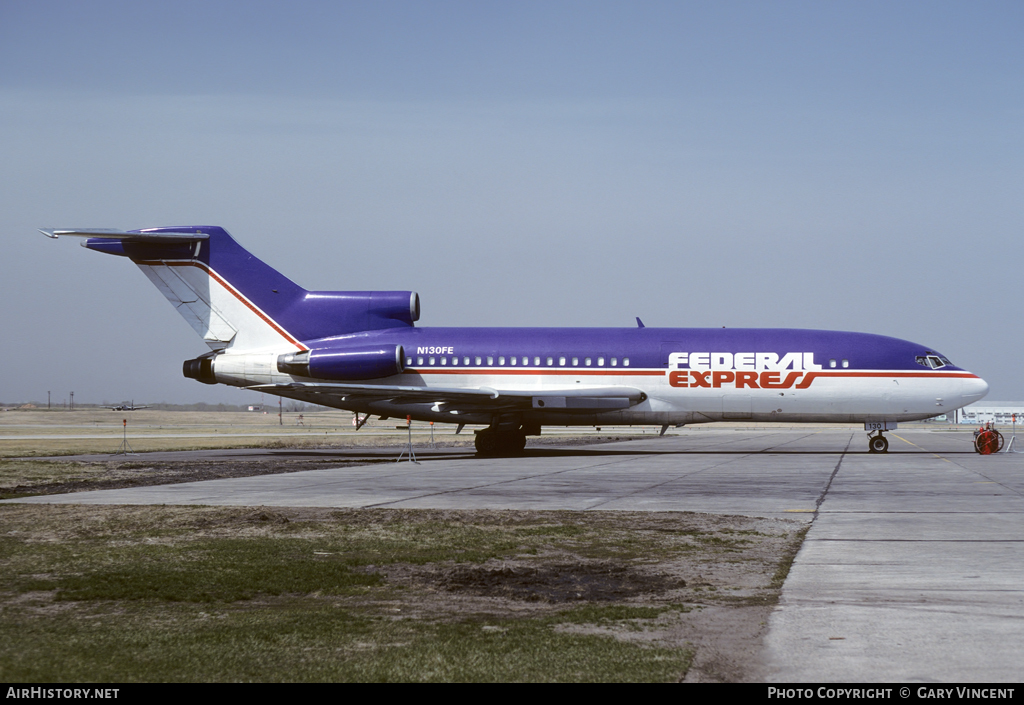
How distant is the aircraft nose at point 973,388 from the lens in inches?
1271

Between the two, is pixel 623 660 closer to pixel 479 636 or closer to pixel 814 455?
pixel 479 636

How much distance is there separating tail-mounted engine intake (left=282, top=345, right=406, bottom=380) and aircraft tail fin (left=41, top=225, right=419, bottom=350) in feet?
3.89

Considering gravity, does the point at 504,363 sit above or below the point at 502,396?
above

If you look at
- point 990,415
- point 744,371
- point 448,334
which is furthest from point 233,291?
point 990,415

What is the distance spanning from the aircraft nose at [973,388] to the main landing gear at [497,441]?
15.5 m

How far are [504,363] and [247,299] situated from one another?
9.74 m

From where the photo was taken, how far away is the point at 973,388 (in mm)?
32438

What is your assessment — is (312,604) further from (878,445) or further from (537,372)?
(878,445)

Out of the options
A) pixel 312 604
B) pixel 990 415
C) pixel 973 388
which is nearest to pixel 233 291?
pixel 973 388

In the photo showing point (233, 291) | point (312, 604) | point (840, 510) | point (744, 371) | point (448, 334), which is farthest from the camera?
point (233, 291)

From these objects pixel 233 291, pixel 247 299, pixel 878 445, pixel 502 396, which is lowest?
pixel 878 445

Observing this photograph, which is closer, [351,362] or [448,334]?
[351,362]

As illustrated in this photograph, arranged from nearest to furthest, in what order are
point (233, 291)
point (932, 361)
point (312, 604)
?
point (312, 604), point (932, 361), point (233, 291)

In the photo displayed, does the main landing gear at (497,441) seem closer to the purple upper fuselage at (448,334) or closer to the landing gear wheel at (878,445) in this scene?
the purple upper fuselage at (448,334)
